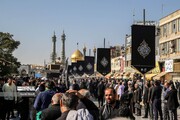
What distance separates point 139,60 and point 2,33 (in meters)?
38.2

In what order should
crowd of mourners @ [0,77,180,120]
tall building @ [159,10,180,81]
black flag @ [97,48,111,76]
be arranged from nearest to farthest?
crowd of mourners @ [0,77,180,120] < black flag @ [97,48,111,76] < tall building @ [159,10,180,81]

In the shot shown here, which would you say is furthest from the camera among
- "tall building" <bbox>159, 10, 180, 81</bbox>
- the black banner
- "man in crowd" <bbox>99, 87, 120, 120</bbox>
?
the black banner

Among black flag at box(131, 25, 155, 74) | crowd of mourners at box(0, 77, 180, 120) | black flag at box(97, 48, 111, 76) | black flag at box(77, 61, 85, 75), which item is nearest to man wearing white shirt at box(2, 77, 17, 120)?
crowd of mourners at box(0, 77, 180, 120)

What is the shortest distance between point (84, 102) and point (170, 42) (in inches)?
1901

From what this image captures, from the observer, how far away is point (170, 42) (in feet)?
177

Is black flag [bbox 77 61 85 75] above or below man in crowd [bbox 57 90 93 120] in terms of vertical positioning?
above

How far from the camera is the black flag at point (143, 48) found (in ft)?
59.6

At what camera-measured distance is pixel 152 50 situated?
1852 centimetres

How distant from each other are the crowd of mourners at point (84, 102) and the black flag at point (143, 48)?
918mm

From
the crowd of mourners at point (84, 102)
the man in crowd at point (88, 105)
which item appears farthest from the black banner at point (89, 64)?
the man in crowd at point (88, 105)

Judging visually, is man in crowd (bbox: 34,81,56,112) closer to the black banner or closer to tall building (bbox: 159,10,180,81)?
tall building (bbox: 159,10,180,81)

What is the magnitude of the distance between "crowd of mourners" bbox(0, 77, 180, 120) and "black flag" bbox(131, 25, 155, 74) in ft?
3.01

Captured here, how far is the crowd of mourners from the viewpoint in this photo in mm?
4957

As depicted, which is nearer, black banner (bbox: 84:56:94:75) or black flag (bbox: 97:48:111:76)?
black flag (bbox: 97:48:111:76)
